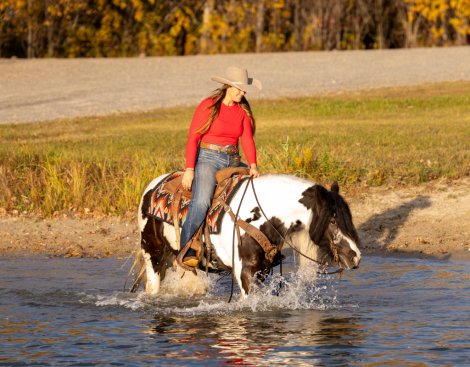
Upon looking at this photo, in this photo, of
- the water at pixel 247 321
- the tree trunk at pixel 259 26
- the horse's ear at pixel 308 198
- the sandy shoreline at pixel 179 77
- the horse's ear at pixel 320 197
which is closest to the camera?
the water at pixel 247 321

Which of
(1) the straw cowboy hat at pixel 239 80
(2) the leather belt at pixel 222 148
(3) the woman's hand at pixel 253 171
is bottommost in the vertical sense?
(3) the woman's hand at pixel 253 171

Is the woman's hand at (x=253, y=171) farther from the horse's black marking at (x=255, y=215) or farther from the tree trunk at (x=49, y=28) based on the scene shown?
the tree trunk at (x=49, y=28)

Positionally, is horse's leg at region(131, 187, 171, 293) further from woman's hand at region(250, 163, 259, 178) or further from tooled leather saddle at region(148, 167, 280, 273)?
woman's hand at region(250, 163, 259, 178)

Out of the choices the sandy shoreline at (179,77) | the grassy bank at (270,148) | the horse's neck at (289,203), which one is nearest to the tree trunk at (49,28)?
the sandy shoreline at (179,77)

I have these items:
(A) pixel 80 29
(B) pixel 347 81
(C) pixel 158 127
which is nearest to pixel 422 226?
(C) pixel 158 127

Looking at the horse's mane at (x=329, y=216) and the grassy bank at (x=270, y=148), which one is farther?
the grassy bank at (x=270, y=148)

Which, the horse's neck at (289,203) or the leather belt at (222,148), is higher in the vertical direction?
the leather belt at (222,148)

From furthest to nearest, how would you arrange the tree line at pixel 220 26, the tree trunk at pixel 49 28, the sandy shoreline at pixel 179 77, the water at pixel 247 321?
the tree line at pixel 220 26 → the tree trunk at pixel 49 28 → the sandy shoreline at pixel 179 77 → the water at pixel 247 321

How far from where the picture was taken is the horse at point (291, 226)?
19.5ft

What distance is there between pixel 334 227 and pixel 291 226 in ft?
1.24

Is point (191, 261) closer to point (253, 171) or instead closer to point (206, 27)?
point (253, 171)

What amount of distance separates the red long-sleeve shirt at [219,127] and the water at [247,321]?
1.45 meters

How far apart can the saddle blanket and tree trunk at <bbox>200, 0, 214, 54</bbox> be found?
95.0 feet

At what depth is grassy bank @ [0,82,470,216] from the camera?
462 inches
